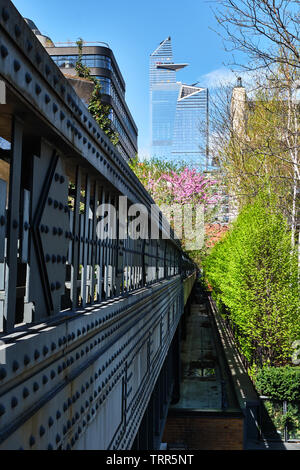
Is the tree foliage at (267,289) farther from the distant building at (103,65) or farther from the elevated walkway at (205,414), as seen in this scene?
the distant building at (103,65)

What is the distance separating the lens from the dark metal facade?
1.78 meters

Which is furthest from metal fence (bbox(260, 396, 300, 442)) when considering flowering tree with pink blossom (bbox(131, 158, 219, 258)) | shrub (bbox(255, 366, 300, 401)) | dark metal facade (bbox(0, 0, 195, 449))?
flowering tree with pink blossom (bbox(131, 158, 219, 258))

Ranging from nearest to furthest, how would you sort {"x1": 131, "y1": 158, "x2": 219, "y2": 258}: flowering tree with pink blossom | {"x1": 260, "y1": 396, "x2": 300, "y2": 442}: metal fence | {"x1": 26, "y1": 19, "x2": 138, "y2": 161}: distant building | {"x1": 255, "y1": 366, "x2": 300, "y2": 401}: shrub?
{"x1": 255, "y1": 366, "x2": 300, "y2": 401}: shrub, {"x1": 260, "y1": 396, "x2": 300, "y2": 442}: metal fence, {"x1": 131, "y1": 158, "x2": 219, "y2": 258}: flowering tree with pink blossom, {"x1": 26, "y1": 19, "x2": 138, "y2": 161}: distant building

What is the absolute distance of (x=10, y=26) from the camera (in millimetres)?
1646

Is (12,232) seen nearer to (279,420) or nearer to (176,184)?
(279,420)

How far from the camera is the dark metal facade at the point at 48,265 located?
1.78m

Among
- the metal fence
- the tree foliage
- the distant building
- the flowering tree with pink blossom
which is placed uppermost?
the distant building

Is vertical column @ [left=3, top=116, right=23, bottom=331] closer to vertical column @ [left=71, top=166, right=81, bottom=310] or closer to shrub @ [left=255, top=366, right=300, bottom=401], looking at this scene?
vertical column @ [left=71, top=166, right=81, bottom=310]

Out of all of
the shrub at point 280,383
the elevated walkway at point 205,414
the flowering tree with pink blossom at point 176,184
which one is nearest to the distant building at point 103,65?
the flowering tree with pink blossom at point 176,184

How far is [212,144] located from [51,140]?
2627 cm

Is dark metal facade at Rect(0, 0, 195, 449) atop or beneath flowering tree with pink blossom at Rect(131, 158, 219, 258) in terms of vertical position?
beneath

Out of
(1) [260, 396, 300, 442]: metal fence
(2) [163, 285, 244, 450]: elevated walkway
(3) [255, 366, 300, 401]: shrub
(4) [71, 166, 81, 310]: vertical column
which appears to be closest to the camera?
(4) [71, 166, 81, 310]: vertical column

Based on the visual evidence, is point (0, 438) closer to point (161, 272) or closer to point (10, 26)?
point (10, 26)

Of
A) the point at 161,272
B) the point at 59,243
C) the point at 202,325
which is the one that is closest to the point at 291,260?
the point at 161,272
